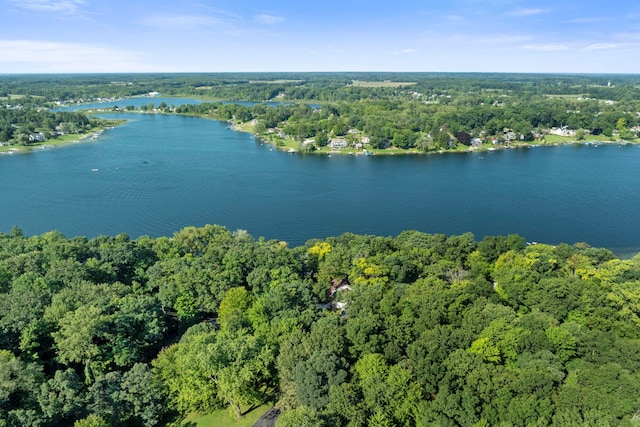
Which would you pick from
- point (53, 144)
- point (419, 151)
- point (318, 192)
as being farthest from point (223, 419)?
point (53, 144)

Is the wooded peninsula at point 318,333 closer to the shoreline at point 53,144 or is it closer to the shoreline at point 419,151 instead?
the shoreline at point 419,151

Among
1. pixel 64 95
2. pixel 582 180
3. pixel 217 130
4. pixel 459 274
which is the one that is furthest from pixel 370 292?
pixel 64 95

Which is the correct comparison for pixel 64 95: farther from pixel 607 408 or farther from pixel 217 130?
pixel 607 408

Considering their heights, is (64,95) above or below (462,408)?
above

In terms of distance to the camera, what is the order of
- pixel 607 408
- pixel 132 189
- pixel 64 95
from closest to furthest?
1. pixel 607 408
2. pixel 132 189
3. pixel 64 95

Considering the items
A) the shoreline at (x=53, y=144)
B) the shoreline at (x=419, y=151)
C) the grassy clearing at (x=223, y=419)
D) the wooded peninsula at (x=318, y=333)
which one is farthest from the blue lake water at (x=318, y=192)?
the grassy clearing at (x=223, y=419)

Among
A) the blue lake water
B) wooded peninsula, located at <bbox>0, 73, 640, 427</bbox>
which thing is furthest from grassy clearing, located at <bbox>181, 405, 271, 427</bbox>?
the blue lake water

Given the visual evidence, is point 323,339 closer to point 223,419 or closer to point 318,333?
point 318,333
